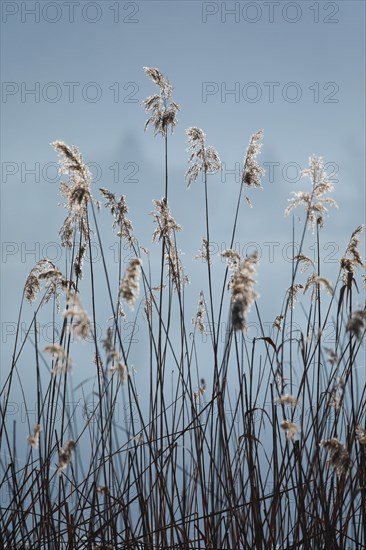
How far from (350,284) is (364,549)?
1285 mm

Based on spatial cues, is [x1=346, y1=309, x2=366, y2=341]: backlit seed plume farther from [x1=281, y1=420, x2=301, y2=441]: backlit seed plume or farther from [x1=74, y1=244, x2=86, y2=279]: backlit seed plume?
[x1=74, y1=244, x2=86, y2=279]: backlit seed plume

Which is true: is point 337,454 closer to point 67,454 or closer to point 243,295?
point 243,295

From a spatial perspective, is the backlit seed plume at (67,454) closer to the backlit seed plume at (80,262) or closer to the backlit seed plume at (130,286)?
the backlit seed plume at (130,286)

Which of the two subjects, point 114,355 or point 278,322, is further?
point 278,322

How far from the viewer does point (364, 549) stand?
10.3ft

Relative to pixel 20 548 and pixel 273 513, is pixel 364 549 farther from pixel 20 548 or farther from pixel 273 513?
pixel 20 548

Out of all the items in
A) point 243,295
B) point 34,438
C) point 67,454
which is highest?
point 243,295

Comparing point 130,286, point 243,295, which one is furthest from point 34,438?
point 243,295

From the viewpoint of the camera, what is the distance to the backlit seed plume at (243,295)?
7.44ft

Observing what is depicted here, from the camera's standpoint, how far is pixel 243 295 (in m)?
2.37

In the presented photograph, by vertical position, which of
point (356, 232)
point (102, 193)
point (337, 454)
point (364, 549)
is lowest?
point (364, 549)

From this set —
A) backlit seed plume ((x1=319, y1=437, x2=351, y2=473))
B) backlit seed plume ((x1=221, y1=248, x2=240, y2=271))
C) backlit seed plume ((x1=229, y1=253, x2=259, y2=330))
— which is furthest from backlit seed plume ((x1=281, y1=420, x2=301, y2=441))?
backlit seed plume ((x1=221, y1=248, x2=240, y2=271))

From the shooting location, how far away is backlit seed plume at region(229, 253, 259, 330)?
7.44ft

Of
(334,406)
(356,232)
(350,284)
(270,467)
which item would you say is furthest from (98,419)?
(356,232)
